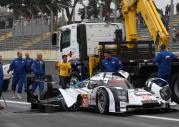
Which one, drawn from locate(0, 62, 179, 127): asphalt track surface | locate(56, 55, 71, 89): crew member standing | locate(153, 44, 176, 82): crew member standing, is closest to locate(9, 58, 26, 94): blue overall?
locate(56, 55, 71, 89): crew member standing

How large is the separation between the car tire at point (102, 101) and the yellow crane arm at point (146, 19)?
614 centimetres

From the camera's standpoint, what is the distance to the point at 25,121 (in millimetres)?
12734

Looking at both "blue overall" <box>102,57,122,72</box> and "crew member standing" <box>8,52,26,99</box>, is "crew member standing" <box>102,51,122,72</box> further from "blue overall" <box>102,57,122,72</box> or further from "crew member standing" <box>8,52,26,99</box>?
"crew member standing" <box>8,52,26,99</box>

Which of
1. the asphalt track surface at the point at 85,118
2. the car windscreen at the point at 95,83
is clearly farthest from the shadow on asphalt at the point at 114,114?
the car windscreen at the point at 95,83

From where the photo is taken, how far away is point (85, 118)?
13.2 m

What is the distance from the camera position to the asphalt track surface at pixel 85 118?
11992 mm

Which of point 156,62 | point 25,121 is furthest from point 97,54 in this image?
point 25,121

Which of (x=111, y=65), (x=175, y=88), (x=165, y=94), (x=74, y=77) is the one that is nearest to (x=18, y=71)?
(x=74, y=77)

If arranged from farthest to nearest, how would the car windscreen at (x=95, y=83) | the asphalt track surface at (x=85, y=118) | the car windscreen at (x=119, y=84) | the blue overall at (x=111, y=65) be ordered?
the blue overall at (x=111, y=65)
the car windscreen at (x=95, y=83)
the car windscreen at (x=119, y=84)
the asphalt track surface at (x=85, y=118)

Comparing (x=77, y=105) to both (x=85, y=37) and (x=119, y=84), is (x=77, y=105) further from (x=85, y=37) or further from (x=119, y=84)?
(x=85, y=37)

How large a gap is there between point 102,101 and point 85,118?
32.0 inches

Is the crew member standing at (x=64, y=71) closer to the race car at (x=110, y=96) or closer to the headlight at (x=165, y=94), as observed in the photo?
the race car at (x=110, y=96)

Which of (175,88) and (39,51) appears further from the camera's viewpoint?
(39,51)

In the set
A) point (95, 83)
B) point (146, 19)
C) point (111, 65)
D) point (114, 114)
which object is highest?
point (146, 19)
